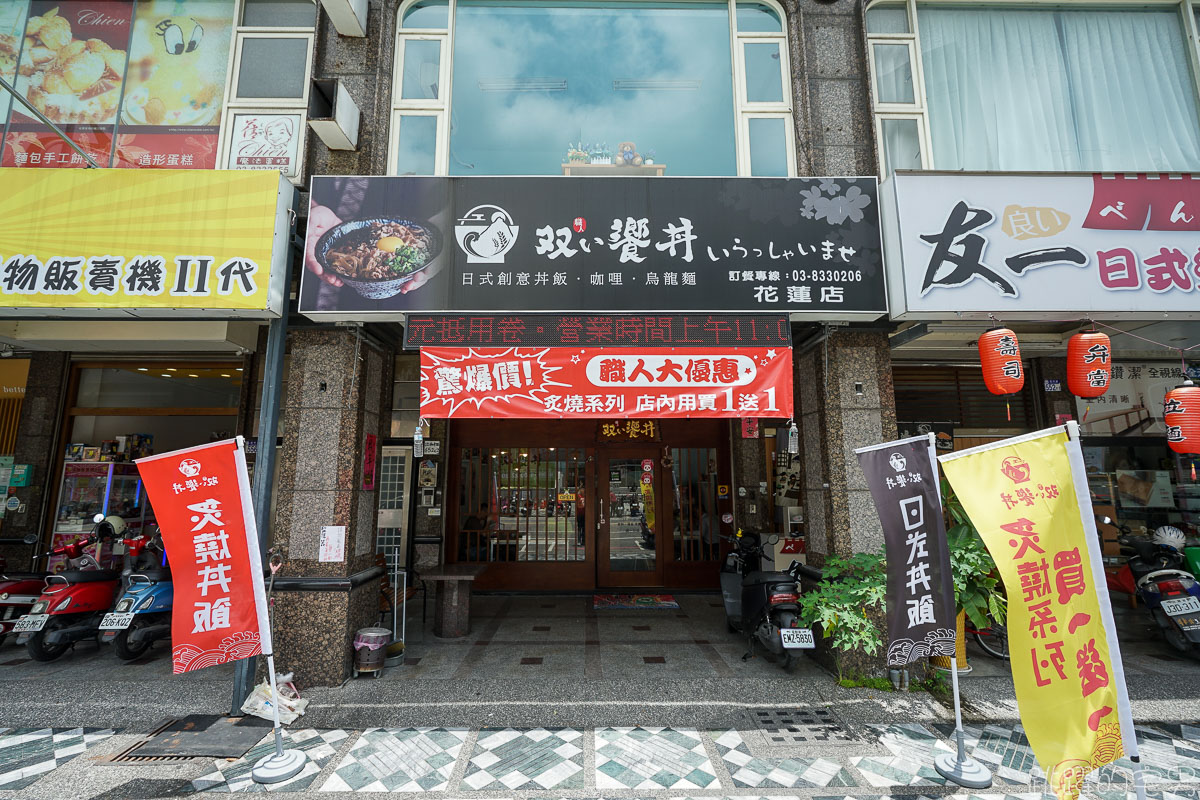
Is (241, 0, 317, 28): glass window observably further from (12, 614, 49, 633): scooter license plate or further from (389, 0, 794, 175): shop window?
(12, 614, 49, 633): scooter license plate

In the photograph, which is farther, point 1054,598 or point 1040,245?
point 1040,245

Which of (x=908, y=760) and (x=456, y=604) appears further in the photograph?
(x=456, y=604)

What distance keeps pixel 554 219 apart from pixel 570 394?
6.04 ft

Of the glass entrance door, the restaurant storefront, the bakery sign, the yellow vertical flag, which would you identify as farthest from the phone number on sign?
the glass entrance door

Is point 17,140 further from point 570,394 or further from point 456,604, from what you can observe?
point 456,604

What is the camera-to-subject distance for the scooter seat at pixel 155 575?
612 centimetres

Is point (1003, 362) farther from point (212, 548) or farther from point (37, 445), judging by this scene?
point (37, 445)

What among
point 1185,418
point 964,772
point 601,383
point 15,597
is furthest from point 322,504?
point 1185,418

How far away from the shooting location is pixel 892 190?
5.44 metres

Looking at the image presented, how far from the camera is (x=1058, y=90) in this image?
20.9 feet

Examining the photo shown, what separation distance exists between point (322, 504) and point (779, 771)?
479 centimetres

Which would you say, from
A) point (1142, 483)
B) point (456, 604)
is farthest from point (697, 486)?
point (1142, 483)

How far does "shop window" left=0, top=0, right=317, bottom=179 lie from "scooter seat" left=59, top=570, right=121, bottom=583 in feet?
15.5

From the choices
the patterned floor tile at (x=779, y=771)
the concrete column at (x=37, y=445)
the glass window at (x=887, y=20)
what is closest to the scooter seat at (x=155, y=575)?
the concrete column at (x=37, y=445)
